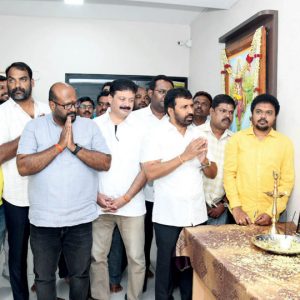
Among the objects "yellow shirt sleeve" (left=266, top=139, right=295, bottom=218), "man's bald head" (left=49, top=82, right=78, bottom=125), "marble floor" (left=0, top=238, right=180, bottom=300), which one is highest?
"man's bald head" (left=49, top=82, right=78, bottom=125)

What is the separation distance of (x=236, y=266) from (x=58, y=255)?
1.08 m

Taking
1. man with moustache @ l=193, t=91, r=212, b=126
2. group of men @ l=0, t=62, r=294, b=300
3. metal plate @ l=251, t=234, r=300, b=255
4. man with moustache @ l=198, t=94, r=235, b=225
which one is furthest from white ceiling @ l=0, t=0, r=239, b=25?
metal plate @ l=251, t=234, r=300, b=255

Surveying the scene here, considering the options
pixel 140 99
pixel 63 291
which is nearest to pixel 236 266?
pixel 63 291

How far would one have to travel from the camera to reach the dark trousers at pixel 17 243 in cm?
230

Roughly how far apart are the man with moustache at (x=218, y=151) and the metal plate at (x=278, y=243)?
31.7 inches

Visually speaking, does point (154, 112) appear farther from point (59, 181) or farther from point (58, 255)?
point (58, 255)

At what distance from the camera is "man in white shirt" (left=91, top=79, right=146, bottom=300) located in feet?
7.82

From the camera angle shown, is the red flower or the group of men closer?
the group of men

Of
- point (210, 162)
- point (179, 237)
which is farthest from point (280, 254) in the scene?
point (210, 162)

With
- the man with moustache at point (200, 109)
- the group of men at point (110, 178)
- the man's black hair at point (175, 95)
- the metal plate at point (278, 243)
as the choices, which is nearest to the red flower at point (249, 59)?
the man with moustache at point (200, 109)

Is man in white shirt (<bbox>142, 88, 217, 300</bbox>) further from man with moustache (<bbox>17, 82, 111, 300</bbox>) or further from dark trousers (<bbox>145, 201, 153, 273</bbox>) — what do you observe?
dark trousers (<bbox>145, 201, 153, 273</bbox>)

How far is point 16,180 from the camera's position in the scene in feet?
7.55

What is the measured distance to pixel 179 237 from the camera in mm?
2123

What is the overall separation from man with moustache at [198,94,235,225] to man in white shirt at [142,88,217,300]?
29 centimetres
